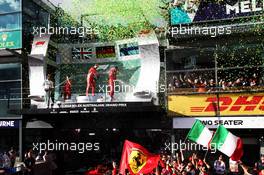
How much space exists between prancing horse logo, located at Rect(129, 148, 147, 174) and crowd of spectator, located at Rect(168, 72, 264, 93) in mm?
5361

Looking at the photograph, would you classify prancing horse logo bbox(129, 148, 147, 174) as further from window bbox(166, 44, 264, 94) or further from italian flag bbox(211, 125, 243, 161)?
window bbox(166, 44, 264, 94)

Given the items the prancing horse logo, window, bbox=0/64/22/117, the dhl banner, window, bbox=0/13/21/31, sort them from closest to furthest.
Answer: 1. the prancing horse logo
2. the dhl banner
3. window, bbox=0/64/22/117
4. window, bbox=0/13/21/31

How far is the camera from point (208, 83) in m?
22.1

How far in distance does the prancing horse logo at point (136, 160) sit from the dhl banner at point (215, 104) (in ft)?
15.8

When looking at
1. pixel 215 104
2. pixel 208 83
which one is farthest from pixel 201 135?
pixel 208 83

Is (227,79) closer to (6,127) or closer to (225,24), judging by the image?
(225,24)

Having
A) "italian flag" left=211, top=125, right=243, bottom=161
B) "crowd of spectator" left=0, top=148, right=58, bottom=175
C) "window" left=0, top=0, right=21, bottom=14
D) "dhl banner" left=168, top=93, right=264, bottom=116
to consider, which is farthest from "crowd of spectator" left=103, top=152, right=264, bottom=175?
"window" left=0, top=0, right=21, bottom=14

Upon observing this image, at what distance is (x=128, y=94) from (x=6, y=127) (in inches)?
263

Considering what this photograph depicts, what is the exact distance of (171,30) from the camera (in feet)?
73.5

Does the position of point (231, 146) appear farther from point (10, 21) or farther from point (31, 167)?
point (10, 21)

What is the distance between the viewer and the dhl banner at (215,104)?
20.8 metres

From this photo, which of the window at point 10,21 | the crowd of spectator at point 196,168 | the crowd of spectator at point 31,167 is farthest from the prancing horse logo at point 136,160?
the window at point 10,21

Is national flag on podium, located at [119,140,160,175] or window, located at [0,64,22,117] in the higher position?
window, located at [0,64,22,117]

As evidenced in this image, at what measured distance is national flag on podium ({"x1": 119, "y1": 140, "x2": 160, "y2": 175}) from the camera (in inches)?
682
